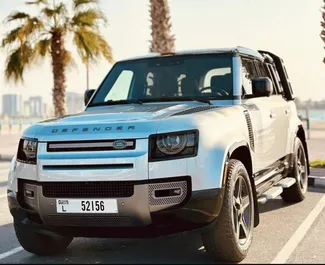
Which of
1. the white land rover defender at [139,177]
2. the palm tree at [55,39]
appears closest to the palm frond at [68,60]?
the palm tree at [55,39]

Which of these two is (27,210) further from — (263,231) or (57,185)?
(263,231)

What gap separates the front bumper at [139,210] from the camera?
4086 millimetres

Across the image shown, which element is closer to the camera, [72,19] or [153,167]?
[153,167]

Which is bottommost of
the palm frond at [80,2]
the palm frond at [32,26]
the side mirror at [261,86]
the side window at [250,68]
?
the side mirror at [261,86]

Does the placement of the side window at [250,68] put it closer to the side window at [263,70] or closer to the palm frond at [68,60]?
the side window at [263,70]

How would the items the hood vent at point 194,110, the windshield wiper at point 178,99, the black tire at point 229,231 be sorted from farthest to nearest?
the windshield wiper at point 178,99 → the hood vent at point 194,110 → the black tire at point 229,231

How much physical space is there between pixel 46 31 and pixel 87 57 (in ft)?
6.95

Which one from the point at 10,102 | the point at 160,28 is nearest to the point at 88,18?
the point at 160,28

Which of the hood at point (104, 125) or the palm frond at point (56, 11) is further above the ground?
the palm frond at point (56, 11)

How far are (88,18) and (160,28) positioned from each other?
18.2 feet

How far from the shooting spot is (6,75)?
23.1 metres

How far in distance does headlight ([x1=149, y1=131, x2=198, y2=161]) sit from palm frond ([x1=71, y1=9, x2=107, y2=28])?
1980cm

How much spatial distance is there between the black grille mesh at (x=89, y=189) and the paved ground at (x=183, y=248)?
0.58m

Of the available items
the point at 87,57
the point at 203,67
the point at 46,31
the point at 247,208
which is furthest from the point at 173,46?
the point at 247,208
